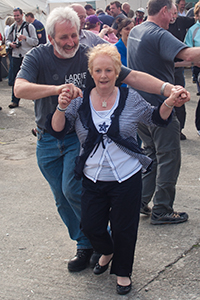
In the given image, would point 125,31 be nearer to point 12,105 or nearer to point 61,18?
point 61,18

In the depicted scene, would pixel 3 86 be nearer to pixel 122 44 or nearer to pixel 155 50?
pixel 122 44

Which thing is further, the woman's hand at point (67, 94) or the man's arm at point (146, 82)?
the man's arm at point (146, 82)

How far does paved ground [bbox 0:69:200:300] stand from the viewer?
295 cm

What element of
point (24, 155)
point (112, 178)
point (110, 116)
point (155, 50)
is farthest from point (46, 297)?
point (24, 155)

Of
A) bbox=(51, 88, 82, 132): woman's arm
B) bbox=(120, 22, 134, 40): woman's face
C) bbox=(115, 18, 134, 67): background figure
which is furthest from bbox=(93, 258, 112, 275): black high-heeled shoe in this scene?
bbox=(120, 22, 134, 40): woman's face

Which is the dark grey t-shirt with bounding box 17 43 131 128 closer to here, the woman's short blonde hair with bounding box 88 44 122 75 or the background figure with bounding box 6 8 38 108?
the woman's short blonde hair with bounding box 88 44 122 75

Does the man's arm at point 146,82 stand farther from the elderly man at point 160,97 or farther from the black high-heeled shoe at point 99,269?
the black high-heeled shoe at point 99,269

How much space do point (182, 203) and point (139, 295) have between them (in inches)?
68.6

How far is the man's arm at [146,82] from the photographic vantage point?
2.98 meters

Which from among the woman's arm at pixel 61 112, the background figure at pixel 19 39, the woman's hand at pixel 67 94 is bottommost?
the background figure at pixel 19 39

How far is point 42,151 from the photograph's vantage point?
10.6 ft

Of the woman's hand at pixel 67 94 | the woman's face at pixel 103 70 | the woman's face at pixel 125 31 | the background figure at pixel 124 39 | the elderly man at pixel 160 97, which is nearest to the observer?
the woman's hand at pixel 67 94

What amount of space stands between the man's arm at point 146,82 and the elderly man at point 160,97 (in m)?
0.60

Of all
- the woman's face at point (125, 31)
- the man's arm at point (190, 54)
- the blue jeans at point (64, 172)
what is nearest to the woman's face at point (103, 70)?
the blue jeans at point (64, 172)
